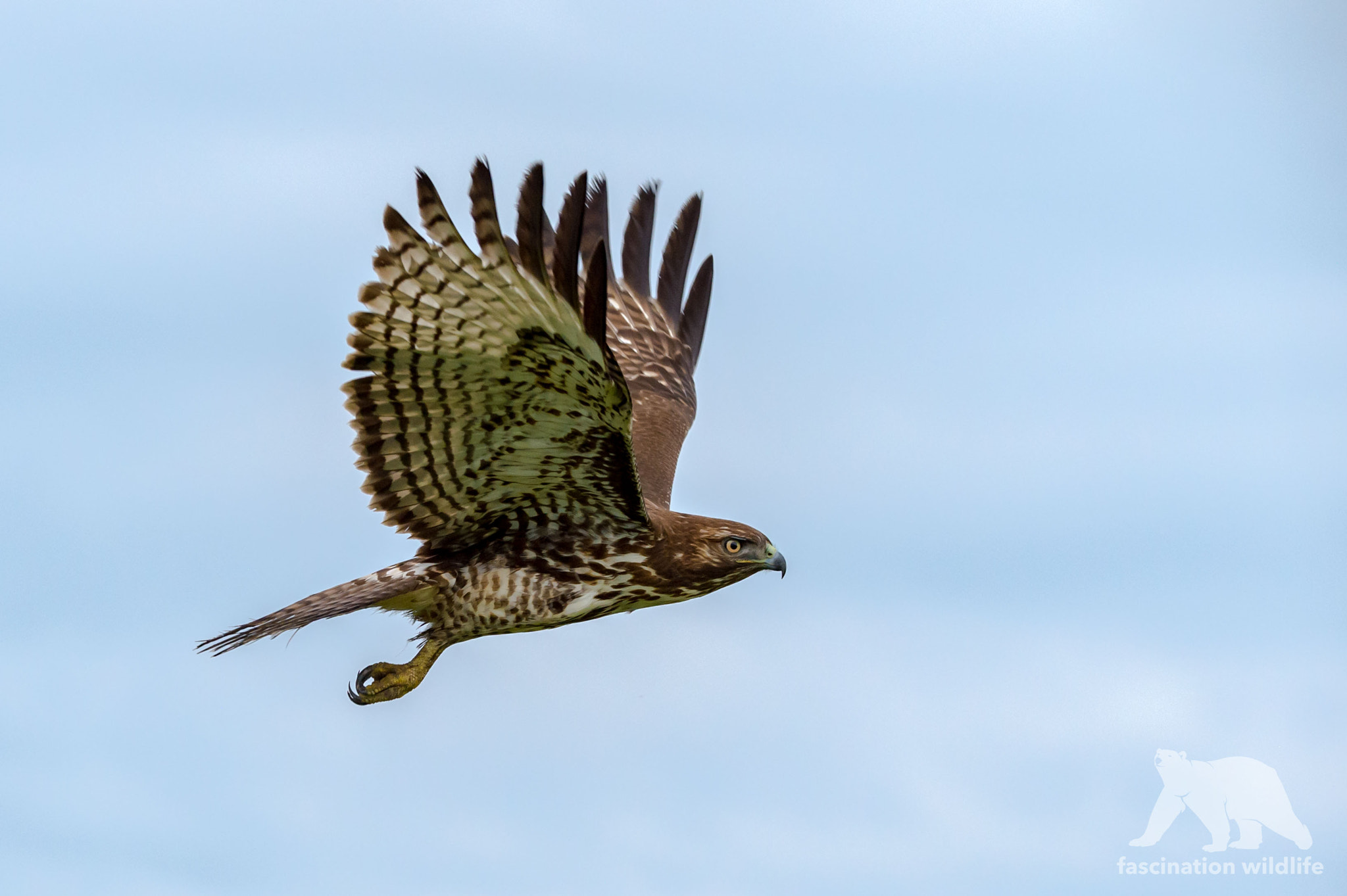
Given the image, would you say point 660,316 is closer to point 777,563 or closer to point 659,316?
point 659,316

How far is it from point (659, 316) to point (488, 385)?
13.0ft

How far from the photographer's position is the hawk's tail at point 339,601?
365 inches

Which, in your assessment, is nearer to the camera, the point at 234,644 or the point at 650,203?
the point at 234,644

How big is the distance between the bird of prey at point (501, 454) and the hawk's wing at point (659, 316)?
1.03 m

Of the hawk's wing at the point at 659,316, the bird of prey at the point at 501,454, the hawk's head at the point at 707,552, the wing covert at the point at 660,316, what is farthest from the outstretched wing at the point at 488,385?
the wing covert at the point at 660,316

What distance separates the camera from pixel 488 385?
A: 8789mm

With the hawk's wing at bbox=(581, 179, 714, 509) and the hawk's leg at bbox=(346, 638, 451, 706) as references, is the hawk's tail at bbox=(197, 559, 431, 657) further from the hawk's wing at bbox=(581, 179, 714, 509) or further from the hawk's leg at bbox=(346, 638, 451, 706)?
the hawk's wing at bbox=(581, 179, 714, 509)

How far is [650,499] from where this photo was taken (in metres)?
10.8

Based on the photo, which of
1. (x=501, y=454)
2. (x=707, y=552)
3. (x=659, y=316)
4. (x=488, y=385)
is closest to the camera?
(x=488, y=385)

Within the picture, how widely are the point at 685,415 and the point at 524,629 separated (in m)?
2.44

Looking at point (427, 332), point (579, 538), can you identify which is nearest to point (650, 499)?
point (579, 538)

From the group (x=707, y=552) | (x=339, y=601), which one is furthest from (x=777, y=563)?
(x=339, y=601)

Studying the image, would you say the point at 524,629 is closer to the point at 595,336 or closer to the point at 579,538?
the point at 579,538

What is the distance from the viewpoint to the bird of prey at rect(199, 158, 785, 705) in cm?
823
